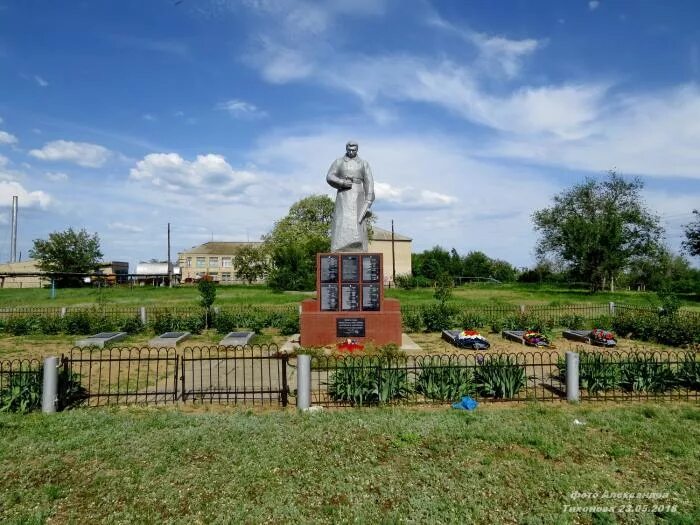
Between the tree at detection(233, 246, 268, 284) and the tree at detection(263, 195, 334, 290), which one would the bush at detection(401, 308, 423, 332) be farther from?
the tree at detection(233, 246, 268, 284)

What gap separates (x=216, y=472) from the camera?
15.4 ft

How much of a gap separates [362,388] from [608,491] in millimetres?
3641

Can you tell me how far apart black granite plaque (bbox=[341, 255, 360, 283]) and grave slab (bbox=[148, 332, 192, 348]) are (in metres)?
5.49

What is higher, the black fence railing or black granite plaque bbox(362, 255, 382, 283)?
black granite plaque bbox(362, 255, 382, 283)

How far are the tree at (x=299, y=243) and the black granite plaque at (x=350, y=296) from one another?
2557 centimetres

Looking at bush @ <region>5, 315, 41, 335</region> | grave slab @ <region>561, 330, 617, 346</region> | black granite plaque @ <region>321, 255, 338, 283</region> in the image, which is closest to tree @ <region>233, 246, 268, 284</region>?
bush @ <region>5, 315, 41, 335</region>

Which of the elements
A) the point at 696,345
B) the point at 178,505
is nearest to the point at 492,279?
the point at 696,345

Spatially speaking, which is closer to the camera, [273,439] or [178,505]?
[178,505]

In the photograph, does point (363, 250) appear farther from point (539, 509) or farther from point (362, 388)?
point (539, 509)

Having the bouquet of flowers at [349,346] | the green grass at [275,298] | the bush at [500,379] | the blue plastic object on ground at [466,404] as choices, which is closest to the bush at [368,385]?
the blue plastic object on ground at [466,404]

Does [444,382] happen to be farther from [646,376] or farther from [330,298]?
[330,298]

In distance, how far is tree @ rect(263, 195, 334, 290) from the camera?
123 feet

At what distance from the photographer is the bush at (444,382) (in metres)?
7.33

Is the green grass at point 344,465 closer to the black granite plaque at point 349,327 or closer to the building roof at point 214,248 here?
the black granite plaque at point 349,327
